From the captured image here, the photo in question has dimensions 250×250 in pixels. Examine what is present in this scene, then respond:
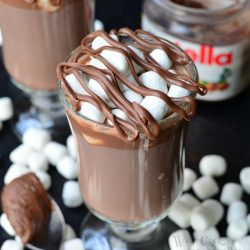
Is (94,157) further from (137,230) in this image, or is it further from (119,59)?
(137,230)

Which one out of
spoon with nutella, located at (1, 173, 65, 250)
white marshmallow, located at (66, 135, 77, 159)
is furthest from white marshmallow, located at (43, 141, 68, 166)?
spoon with nutella, located at (1, 173, 65, 250)

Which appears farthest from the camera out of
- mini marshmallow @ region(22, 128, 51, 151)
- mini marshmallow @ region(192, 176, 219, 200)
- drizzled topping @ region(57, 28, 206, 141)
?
mini marshmallow @ region(22, 128, 51, 151)

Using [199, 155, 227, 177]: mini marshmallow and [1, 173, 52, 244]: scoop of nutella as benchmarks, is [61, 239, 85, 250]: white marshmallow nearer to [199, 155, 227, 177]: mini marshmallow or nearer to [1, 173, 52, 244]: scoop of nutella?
[1, 173, 52, 244]: scoop of nutella

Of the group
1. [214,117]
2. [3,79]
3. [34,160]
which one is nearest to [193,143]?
[214,117]

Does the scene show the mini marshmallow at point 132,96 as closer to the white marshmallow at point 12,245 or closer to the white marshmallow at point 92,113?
the white marshmallow at point 92,113

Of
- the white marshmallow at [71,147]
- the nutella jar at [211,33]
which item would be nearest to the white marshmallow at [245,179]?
the nutella jar at [211,33]

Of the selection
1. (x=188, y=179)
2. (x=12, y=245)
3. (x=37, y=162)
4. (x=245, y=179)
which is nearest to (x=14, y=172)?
(x=37, y=162)
